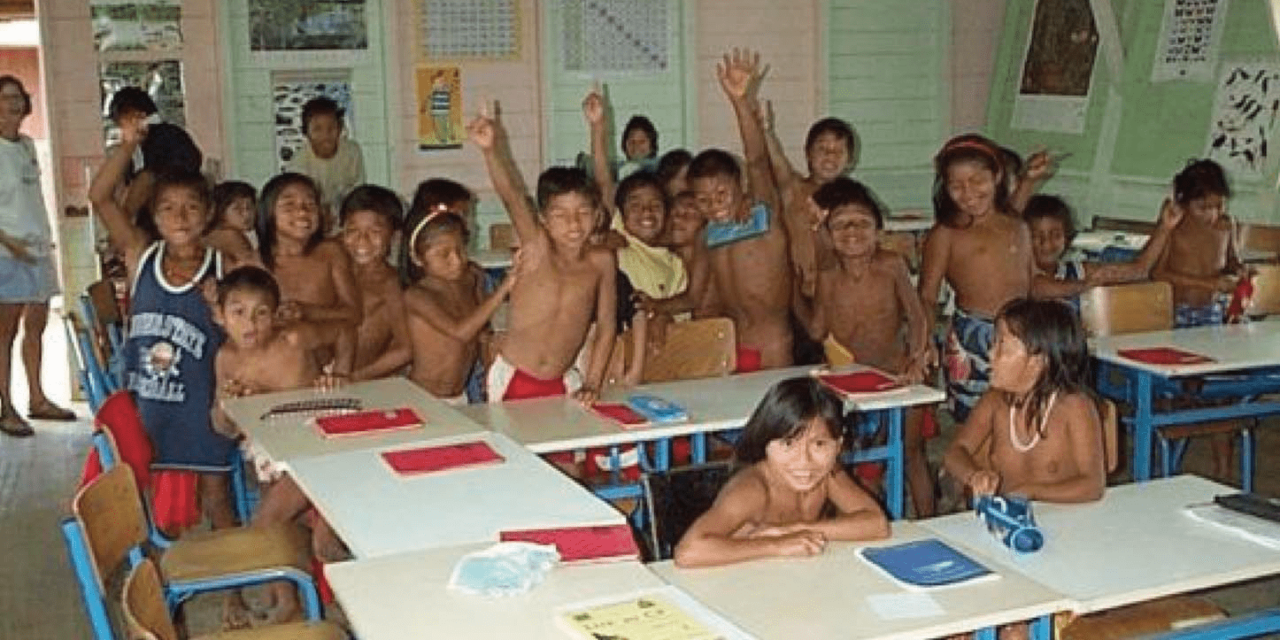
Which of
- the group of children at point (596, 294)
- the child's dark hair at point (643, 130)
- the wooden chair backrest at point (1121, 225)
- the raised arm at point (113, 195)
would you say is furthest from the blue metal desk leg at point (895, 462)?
the wooden chair backrest at point (1121, 225)

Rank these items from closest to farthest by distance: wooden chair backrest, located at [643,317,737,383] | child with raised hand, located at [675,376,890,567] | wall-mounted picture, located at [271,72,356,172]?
1. child with raised hand, located at [675,376,890,567]
2. wooden chair backrest, located at [643,317,737,383]
3. wall-mounted picture, located at [271,72,356,172]

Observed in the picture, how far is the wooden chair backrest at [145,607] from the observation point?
2572mm

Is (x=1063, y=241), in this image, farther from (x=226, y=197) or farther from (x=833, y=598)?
(x=833, y=598)

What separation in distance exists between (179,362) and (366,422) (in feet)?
3.11

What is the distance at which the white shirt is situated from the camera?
23.6ft

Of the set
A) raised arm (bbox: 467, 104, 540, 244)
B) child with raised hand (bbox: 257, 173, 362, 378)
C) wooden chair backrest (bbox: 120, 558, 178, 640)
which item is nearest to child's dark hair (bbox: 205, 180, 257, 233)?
child with raised hand (bbox: 257, 173, 362, 378)

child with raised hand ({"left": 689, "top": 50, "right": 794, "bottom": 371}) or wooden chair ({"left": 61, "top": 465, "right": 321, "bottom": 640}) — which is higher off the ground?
child with raised hand ({"left": 689, "top": 50, "right": 794, "bottom": 371})

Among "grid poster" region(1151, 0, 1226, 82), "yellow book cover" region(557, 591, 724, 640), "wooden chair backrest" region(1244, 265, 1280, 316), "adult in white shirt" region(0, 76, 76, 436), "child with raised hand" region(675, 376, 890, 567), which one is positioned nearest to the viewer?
"yellow book cover" region(557, 591, 724, 640)

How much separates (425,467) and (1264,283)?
4193 millimetres

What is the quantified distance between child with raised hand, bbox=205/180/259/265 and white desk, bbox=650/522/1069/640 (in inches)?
127

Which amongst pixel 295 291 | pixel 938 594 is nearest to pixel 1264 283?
pixel 295 291

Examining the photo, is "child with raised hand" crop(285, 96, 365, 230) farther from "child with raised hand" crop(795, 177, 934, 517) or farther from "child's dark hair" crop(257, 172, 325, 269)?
"child with raised hand" crop(795, 177, 934, 517)

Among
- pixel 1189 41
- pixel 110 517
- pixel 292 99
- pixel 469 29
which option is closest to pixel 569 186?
pixel 110 517

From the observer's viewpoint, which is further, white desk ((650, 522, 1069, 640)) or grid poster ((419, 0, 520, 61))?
grid poster ((419, 0, 520, 61))
